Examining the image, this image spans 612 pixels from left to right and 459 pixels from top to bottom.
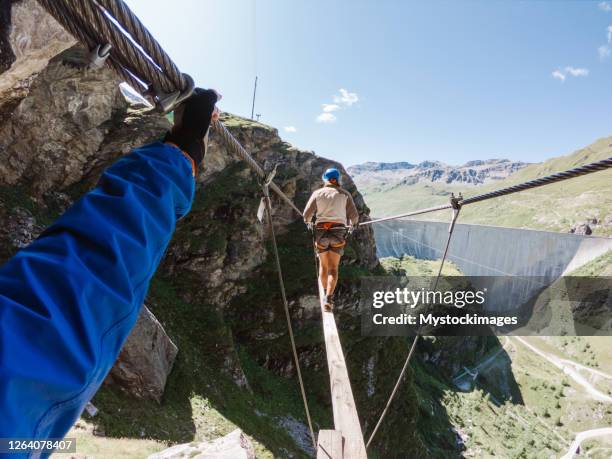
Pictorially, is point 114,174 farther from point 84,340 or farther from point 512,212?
point 512,212

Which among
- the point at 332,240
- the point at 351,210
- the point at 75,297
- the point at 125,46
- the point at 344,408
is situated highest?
the point at 125,46

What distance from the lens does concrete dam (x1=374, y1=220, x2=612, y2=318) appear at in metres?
78.5

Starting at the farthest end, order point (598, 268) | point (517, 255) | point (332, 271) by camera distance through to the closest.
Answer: point (598, 268) → point (517, 255) → point (332, 271)

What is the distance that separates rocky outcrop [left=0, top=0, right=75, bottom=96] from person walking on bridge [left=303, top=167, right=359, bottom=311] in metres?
6.25

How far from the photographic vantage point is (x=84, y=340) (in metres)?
0.96

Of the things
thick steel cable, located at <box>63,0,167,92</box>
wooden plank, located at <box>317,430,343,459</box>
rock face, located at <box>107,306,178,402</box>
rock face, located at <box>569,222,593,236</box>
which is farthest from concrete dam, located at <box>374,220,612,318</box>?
thick steel cable, located at <box>63,0,167,92</box>

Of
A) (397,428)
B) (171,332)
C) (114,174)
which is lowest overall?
(397,428)

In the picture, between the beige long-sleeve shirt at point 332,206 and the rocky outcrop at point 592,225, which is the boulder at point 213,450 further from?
the rocky outcrop at point 592,225

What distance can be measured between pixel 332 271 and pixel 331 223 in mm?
1259

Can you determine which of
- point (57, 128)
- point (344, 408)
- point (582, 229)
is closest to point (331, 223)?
point (344, 408)

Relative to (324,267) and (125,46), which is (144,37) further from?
(324,267)

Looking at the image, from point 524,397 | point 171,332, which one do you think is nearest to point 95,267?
point 171,332

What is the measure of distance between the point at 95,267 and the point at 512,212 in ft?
687

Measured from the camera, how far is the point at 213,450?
8.37 m
